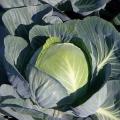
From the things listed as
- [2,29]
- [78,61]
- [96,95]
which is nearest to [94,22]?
[78,61]

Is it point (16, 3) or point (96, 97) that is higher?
point (16, 3)

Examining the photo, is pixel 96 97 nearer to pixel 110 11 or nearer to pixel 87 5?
pixel 87 5

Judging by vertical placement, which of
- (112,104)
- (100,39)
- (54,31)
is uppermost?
(54,31)

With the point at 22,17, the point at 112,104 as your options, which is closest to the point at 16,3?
the point at 22,17

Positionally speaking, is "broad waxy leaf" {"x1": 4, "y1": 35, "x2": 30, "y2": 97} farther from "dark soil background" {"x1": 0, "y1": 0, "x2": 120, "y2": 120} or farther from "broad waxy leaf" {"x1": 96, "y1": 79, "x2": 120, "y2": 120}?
"dark soil background" {"x1": 0, "y1": 0, "x2": 120, "y2": 120}

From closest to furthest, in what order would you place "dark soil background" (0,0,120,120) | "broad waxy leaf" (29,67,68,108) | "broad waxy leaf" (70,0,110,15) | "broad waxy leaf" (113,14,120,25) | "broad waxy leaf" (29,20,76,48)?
"broad waxy leaf" (29,67,68,108) → "broad waxy leaf" (29,20,76,48) → "broad waxy leaf" (70,0,110,15) → "broad waxy leaf" (113,14,120,25) → "dark soil background" (0,0,120,120)

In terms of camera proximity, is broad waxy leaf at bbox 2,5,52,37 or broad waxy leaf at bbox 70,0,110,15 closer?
broad waxy leaf at bbox 2,5,52,37

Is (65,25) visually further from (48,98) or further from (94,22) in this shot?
(48,98)

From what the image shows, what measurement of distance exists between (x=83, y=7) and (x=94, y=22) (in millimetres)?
323

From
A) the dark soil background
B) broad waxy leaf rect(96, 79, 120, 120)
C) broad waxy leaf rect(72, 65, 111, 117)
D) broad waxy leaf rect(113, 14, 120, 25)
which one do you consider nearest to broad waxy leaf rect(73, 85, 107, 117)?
broad waxy leaf rect(72, 65, 111, 117)

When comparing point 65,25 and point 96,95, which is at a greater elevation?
point 65,25

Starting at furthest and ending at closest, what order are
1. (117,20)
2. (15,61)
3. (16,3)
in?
(117,20) < (16,3) < (15,61)

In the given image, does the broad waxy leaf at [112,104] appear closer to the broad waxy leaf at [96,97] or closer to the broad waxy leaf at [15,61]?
the broad waxy leaf at [96,97]

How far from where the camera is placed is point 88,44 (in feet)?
5.58
